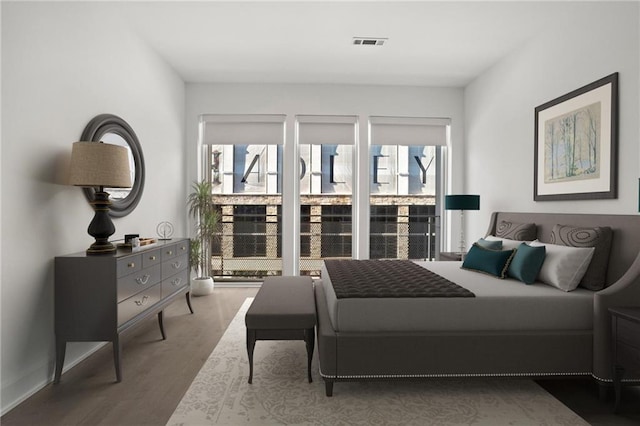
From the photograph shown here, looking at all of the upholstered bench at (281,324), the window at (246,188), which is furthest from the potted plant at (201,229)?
the upholstered bench at (281,324)

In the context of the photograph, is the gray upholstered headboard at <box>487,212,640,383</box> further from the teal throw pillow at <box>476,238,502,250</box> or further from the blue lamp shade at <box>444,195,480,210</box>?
the blue lamp shade at <box>444,195,480,210</box>

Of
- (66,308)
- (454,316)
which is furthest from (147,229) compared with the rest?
(454,316)

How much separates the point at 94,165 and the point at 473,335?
280cm

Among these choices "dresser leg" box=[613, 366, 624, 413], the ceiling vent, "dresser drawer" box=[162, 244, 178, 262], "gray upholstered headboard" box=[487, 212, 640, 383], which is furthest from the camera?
the ceiling vent

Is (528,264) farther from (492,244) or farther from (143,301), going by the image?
(143,301)

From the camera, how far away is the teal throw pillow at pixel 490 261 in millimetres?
3027

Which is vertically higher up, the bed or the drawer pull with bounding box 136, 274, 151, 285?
the drawer pull with bounding box 136, 274, 151, 285

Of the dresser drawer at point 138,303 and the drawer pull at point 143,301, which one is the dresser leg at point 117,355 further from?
the drawer pull at point 143,301

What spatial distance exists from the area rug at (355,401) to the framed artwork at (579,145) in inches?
67.9

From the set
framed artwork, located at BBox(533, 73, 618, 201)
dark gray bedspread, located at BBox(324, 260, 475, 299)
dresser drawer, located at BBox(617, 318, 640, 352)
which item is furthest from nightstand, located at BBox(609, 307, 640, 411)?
framed artwork, located at BBox(533, 73, 618, 201)

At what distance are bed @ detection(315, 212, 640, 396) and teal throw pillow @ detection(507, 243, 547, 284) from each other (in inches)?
14.1

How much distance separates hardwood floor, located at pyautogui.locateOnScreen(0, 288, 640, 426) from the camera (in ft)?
6.78

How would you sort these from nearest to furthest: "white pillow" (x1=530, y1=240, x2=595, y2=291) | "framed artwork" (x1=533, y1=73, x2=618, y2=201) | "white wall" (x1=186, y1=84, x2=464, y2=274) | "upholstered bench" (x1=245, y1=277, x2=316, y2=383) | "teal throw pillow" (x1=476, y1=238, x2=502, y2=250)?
"upholstered bench" (x1=245, y1=277, x2=316, y2=383) → "white pillow" (x1=530, y1=240, x2=595, y2=291) → "framed artwork" (x1=533, y1=73, x2=618, y2=201) → "teal throw pillow" (x1=476, y1=238, x2=502, y2=250) → "white wall" (x1=186, y1=84, x2=464, y2=274)

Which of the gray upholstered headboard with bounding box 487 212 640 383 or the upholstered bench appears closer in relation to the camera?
the gray upholstered headboard with bounding box 487 212 640 383
